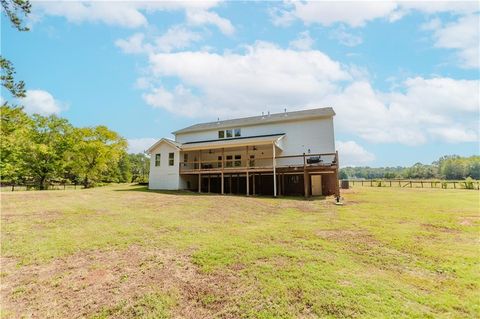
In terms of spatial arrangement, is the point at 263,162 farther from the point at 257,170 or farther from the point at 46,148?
the point at 46,148

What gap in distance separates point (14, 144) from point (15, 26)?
27.5 meters

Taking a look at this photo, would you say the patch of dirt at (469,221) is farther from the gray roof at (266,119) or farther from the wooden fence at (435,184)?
the wooden fence at (435,184)

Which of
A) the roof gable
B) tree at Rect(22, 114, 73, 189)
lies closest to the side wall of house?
the roof gable

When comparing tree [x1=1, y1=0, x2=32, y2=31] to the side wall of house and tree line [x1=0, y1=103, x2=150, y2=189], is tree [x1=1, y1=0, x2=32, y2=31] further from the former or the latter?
tree line [x1=0, y1=103, x2=150, y2=189]

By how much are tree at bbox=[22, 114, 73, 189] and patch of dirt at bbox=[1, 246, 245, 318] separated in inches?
1270

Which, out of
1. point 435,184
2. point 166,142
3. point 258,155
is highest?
point 166,142

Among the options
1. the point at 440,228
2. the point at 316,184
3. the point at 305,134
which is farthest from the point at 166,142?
the point at 440,228

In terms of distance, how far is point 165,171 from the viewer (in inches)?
956

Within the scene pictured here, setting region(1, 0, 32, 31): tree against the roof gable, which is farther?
the roof gable

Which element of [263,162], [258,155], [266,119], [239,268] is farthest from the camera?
[266,119]

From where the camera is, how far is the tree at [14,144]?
24.2m

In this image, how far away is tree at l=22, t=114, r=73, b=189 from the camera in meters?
31.7

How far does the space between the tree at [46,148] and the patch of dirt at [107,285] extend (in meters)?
32.3

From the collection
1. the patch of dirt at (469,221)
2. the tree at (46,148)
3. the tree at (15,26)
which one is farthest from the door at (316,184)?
the tree at (46,148)
